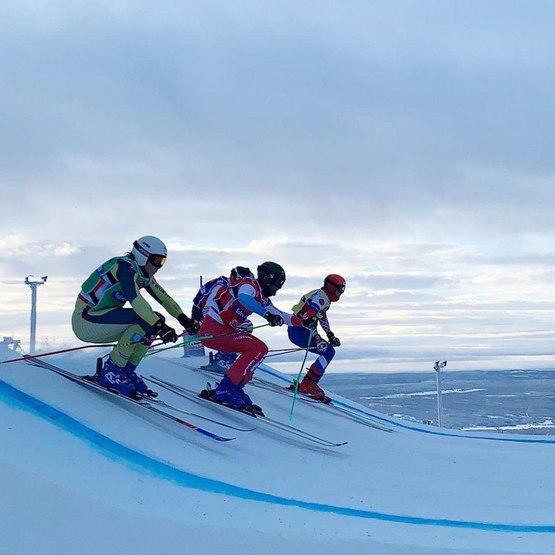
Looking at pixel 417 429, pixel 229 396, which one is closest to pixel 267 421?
pixel 229 396

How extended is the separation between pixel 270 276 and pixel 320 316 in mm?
2336

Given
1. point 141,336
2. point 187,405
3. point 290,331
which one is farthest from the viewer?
point 290,331

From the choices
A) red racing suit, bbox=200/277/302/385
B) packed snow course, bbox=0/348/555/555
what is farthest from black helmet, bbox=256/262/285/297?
packed snow course, bbox=0/348/555/555

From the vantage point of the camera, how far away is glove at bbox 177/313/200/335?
697cm

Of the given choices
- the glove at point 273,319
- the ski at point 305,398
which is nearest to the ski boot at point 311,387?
the ski at point 305,398

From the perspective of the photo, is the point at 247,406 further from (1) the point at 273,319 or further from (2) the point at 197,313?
(2) the point at 197,313

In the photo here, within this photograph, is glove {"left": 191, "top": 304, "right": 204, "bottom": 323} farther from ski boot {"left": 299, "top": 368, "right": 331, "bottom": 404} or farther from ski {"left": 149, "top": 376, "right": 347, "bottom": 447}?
ski boot {"left": 299, "top": 368, "right": 331, "bottom": 404}

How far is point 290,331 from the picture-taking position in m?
11.0

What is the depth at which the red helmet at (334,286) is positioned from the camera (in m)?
10.6

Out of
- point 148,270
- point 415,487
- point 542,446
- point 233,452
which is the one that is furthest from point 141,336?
point 542,446

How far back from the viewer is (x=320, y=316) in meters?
10.4

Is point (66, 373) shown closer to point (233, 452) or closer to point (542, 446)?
point (233, 452)

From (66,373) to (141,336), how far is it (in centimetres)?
76

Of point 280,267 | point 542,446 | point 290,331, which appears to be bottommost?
point 542,446
